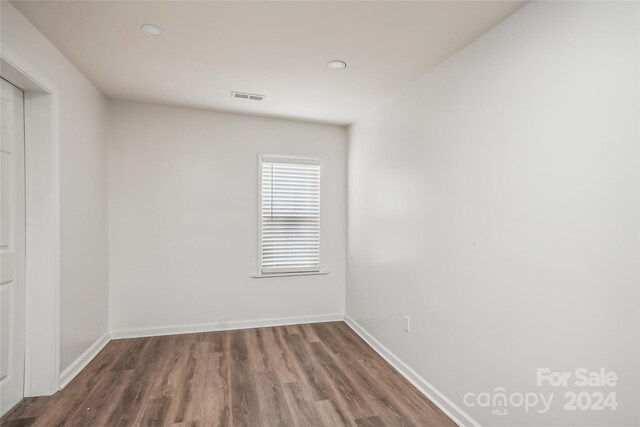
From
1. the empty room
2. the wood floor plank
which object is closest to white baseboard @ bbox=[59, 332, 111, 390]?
the empty room

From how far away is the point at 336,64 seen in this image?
7.55 feet

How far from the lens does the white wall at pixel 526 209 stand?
1.22 metres

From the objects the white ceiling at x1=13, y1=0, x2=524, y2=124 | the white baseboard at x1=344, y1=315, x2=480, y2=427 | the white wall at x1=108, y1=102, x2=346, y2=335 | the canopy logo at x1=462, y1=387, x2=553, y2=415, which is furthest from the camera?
the white wall at x1=108, y1=102, x2=346, y2=335

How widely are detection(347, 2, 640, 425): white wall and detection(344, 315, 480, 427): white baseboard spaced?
0.07m

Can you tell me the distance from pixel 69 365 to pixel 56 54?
7.77ft

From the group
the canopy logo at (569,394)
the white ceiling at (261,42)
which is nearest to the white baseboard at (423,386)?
the canopy logo at (569,394)

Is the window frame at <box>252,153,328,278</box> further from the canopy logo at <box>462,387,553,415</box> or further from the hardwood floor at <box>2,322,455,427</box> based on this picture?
the canopy logo at <box>462,387,553,415</box>

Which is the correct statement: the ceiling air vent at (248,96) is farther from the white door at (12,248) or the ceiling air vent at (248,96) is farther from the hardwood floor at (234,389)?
the hardwood floor at (234,389)

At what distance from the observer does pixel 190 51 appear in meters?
2.13

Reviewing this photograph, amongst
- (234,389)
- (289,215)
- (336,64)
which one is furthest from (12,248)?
(336,64)

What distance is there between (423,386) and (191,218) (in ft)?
9.26

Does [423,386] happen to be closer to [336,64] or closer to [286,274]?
[286,274]

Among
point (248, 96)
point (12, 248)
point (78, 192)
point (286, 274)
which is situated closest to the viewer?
point (12, 248)

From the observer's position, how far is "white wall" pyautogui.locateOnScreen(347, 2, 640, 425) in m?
1.22
